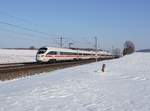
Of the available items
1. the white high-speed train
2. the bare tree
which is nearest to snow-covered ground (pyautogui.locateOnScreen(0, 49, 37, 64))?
the white high-speed train

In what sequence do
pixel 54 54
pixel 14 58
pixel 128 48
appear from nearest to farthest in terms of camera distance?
1. pixel 54 54
2. pixel 14 58
3. pixel 128 48

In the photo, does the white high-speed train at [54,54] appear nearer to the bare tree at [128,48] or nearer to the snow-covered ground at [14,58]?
the snow-covered ground at [14,58]

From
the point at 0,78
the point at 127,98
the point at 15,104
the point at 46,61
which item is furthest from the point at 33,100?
the point at 46,61

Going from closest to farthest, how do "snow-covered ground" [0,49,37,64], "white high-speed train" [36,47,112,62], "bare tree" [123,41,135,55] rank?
"white high-speed train" [36,47,112,62] → "snow-covered ground" [0,49,37,64] → "bare tree" [123,41,135,55]

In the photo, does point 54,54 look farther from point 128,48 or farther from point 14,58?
point 128,48

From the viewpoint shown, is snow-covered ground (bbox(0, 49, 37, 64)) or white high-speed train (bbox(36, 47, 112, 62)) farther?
snow-covered ground (bbox(0, 49, 37, 64))

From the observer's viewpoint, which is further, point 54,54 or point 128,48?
point 128,48

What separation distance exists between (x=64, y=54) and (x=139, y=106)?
4689 cm

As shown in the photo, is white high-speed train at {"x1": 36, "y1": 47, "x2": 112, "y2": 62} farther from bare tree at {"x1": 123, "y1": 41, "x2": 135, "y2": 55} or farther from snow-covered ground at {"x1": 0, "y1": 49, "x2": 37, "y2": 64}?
bare tree at {"x1": 123, "y1": 41, "x2": 135, "y2": 55}

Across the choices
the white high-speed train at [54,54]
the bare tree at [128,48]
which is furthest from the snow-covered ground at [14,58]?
the bare tree at [128,48]

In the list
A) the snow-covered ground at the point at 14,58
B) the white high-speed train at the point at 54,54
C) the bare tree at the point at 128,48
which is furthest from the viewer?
the bare tree at the point at 128,48

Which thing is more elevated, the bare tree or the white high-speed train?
the bare tree

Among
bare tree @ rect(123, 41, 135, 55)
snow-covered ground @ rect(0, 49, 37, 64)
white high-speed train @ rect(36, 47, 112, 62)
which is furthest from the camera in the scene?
bare tree @ rect(123, 41, 135, 55)

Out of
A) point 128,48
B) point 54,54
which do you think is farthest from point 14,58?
point 128,48
